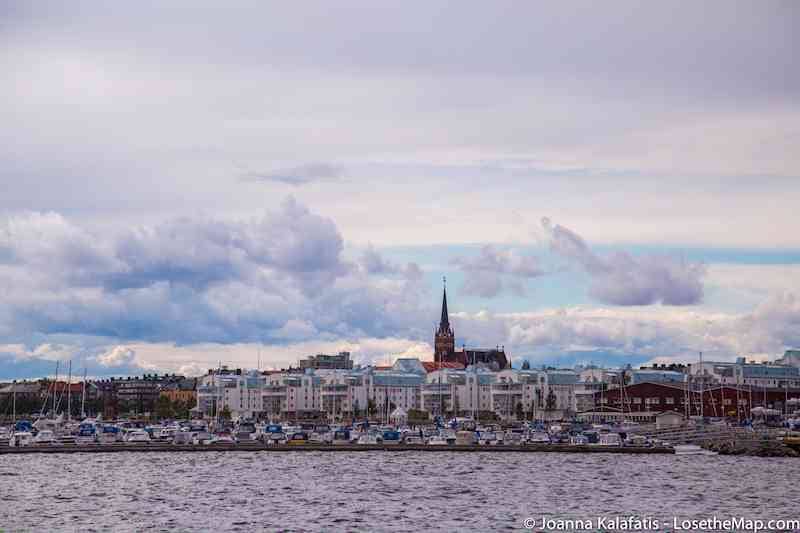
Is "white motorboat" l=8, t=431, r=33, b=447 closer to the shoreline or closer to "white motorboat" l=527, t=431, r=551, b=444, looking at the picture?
the shoreline

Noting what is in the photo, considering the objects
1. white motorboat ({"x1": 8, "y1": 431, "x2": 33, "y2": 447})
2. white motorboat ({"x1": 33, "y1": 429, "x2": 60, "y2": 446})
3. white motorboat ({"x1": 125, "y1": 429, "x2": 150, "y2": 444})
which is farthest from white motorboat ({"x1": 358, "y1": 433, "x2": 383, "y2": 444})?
white motorboat ({"x1": 8, "y1": 431, "x2": 33, "y2": 447})

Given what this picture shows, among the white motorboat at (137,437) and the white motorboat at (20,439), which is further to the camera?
the white motorboat at (137,437)

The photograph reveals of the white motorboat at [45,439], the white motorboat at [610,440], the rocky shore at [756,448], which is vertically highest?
the white motorboat at [45,439]

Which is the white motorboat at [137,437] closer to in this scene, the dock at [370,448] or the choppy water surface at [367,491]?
the dock at [370,448]

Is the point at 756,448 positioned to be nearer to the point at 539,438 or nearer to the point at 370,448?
the point at 539,438

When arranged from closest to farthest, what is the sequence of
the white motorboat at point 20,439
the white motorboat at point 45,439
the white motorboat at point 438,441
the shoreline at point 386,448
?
1. the white motorboat at point 20,439
2. the shoreline at point 386,448
3. the white motorboat at point 45,439
4. the white motorboat at point 438,441

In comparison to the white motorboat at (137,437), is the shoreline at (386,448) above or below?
below

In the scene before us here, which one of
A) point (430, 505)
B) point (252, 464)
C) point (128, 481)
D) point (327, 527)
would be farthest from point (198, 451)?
point (327, 527)

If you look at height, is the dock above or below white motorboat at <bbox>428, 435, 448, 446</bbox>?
below

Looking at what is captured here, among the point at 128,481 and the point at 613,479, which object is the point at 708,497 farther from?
the point at 128,481

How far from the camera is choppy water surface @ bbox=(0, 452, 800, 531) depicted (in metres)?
63.7

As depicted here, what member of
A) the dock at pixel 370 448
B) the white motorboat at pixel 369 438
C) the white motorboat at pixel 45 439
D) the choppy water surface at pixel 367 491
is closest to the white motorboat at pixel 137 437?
the dock at pixel 370 448

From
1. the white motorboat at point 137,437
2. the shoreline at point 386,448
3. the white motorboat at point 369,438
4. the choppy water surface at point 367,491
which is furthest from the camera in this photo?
the white motorboat at point 369,438

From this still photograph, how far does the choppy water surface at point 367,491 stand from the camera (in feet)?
209
